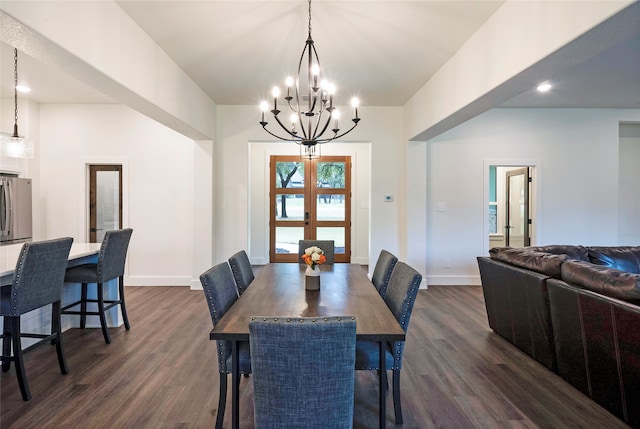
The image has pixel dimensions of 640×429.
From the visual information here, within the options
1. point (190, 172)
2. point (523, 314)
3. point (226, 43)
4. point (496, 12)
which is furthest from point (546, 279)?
point (190, 172)

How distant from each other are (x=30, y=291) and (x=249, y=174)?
11.0ft

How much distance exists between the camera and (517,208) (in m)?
5.91

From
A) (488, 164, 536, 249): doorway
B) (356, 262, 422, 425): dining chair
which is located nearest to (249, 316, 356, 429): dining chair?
(356, 262, 422, 425): dining chair

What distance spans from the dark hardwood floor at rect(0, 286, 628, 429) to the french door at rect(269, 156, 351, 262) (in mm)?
3871

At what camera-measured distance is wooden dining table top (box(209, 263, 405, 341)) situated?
159 cm

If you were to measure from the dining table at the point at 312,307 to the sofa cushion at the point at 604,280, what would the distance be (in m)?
1.40

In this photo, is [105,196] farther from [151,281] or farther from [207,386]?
[207,386]

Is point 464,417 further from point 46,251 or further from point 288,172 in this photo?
point 288,172

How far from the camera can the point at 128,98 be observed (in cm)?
292

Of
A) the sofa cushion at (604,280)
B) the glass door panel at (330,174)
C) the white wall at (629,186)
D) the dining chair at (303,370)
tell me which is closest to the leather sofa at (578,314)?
the sofa cushion at (604,280)

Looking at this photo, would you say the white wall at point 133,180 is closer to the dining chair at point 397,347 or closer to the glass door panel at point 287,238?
the glass door panel at point 287,238

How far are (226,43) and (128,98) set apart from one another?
3.43 feet

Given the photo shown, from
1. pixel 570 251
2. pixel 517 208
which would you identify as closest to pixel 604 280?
pixel 570 251

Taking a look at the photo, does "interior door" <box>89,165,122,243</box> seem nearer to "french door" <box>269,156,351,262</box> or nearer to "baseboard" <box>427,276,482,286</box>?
"french door" <box>269,156,351,262</box>
